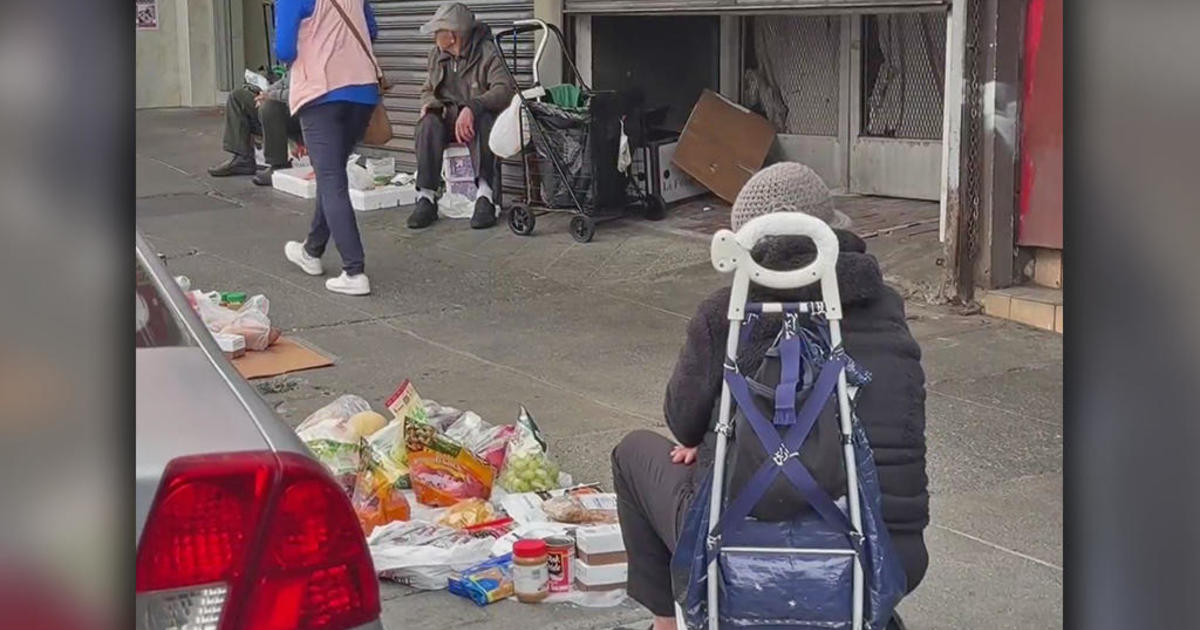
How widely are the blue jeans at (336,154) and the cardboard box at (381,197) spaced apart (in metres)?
2.84

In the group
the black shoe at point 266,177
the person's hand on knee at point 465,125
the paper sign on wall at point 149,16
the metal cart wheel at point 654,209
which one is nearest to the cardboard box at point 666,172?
the metal cart wheel at point 654,209

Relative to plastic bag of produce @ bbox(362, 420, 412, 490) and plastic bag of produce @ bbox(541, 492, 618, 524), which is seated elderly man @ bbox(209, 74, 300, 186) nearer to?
plastic bag of produce @ bbox(362, 420, 412, 490)

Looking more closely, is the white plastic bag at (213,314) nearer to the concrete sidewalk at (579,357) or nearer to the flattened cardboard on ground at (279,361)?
the flattened cardboard on ground at (279,361)

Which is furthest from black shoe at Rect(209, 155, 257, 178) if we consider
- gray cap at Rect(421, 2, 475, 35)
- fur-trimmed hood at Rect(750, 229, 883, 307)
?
fur-trimmed hood at Rect(750, 229, 883, 307)

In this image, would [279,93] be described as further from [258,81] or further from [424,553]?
[424,553]

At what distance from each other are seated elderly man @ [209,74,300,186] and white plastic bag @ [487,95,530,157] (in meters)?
2.76

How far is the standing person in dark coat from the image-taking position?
121 inches

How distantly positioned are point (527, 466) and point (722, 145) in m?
5.76

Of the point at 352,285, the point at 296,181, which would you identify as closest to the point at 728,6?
the point at 352,285

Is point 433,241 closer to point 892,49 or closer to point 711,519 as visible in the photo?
point 892,49
